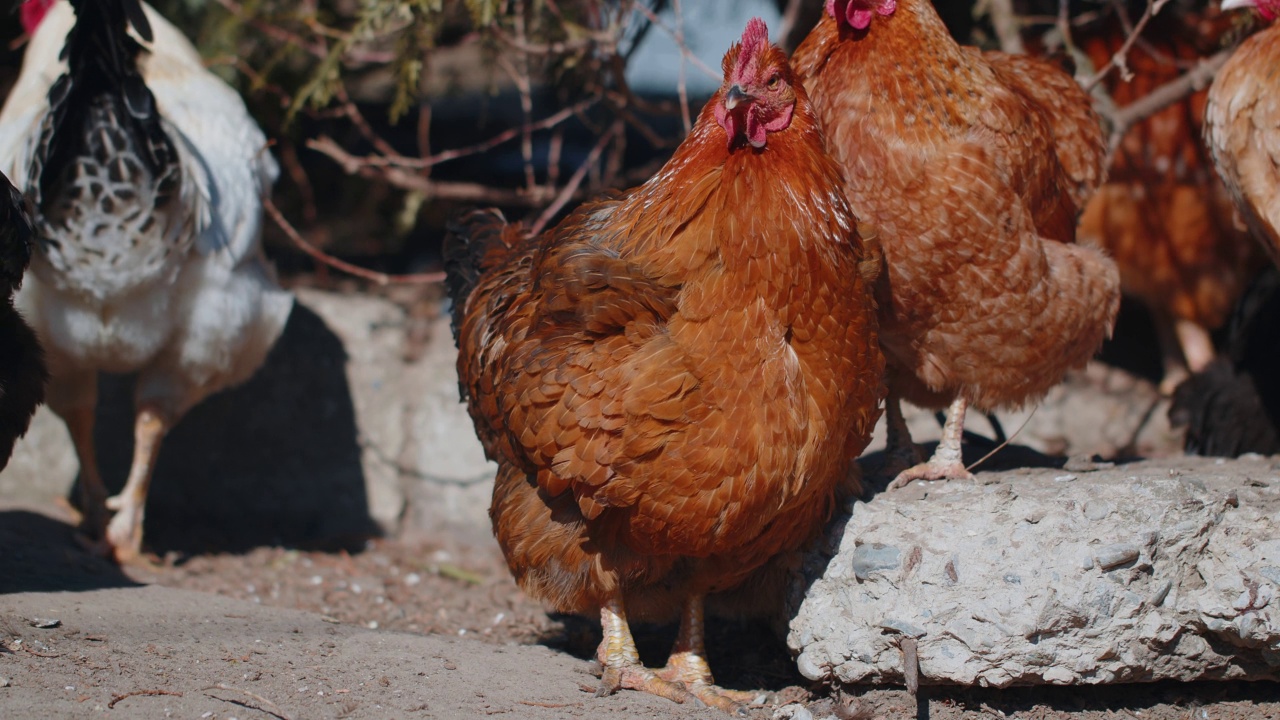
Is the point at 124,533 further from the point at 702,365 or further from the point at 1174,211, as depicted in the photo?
the point at 1174,211

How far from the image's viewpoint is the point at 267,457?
5.89 metres

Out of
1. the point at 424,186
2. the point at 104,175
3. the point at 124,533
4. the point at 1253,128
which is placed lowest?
the point at 124,533

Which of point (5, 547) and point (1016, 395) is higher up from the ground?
point (1016, 395)

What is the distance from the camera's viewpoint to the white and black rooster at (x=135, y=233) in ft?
13.9

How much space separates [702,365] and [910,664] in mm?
1083

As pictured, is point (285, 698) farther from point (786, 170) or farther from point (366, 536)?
point (366, 536)

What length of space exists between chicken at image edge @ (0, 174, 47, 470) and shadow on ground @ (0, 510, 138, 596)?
1.72ft

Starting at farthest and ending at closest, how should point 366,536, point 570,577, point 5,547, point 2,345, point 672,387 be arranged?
A: point 366,536 < point 5,547 < point 2,345 < point 570,577 < point 672,387

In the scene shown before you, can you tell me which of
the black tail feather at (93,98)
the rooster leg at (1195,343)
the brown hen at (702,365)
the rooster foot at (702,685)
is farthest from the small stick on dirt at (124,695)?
the rooster leg at (1195,343)

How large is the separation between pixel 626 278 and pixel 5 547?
2930 millimetres

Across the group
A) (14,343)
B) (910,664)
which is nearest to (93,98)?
(14,343)

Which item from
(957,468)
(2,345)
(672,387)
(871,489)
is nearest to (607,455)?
(672,387)

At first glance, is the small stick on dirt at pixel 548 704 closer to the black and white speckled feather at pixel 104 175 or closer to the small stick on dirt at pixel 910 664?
the small stick on dirt at pixel 910 664

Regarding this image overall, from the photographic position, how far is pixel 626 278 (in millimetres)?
3133
